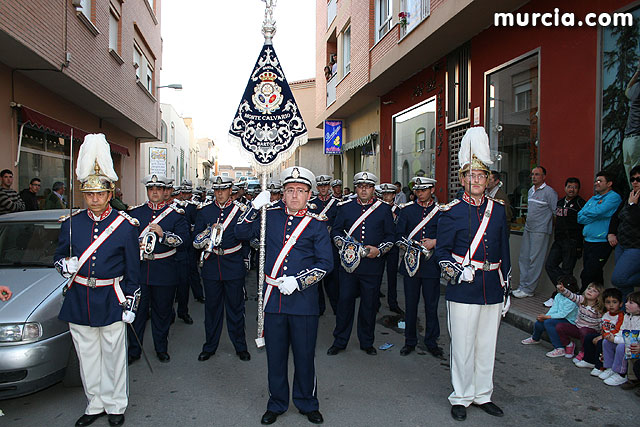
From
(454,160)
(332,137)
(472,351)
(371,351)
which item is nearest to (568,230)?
(371,351)

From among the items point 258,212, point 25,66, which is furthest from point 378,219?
point 25,66

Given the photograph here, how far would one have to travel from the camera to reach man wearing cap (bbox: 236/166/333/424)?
4.04 m

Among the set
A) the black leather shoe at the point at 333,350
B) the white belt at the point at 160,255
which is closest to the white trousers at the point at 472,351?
the black leather shoe at the point at 333,350

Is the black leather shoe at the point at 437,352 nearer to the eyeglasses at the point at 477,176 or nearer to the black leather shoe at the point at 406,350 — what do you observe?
the black leather shoe at the point at 406,350

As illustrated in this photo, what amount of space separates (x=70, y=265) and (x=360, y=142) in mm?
15908

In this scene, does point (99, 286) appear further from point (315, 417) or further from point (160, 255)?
point (315, 417)

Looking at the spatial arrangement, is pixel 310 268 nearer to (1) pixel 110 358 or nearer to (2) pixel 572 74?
(1) pixel 110 358

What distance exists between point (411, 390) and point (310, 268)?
1.67 metres

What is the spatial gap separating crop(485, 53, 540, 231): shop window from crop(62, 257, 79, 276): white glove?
24.1 ft

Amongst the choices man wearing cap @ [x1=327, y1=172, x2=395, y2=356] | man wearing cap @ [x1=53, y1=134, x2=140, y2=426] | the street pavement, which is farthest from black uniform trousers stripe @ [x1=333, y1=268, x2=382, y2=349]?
man wearing cap @ [x1=53, y1=134, x2=140, y2=426]

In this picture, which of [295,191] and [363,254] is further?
[363,254]

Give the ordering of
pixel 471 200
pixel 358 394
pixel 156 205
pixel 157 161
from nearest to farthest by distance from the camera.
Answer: pixel 471 200 → pixel 358 394 → pixel 156 205 → pixel 157 161

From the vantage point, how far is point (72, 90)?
11.9 meters

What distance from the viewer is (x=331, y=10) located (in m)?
21.1
